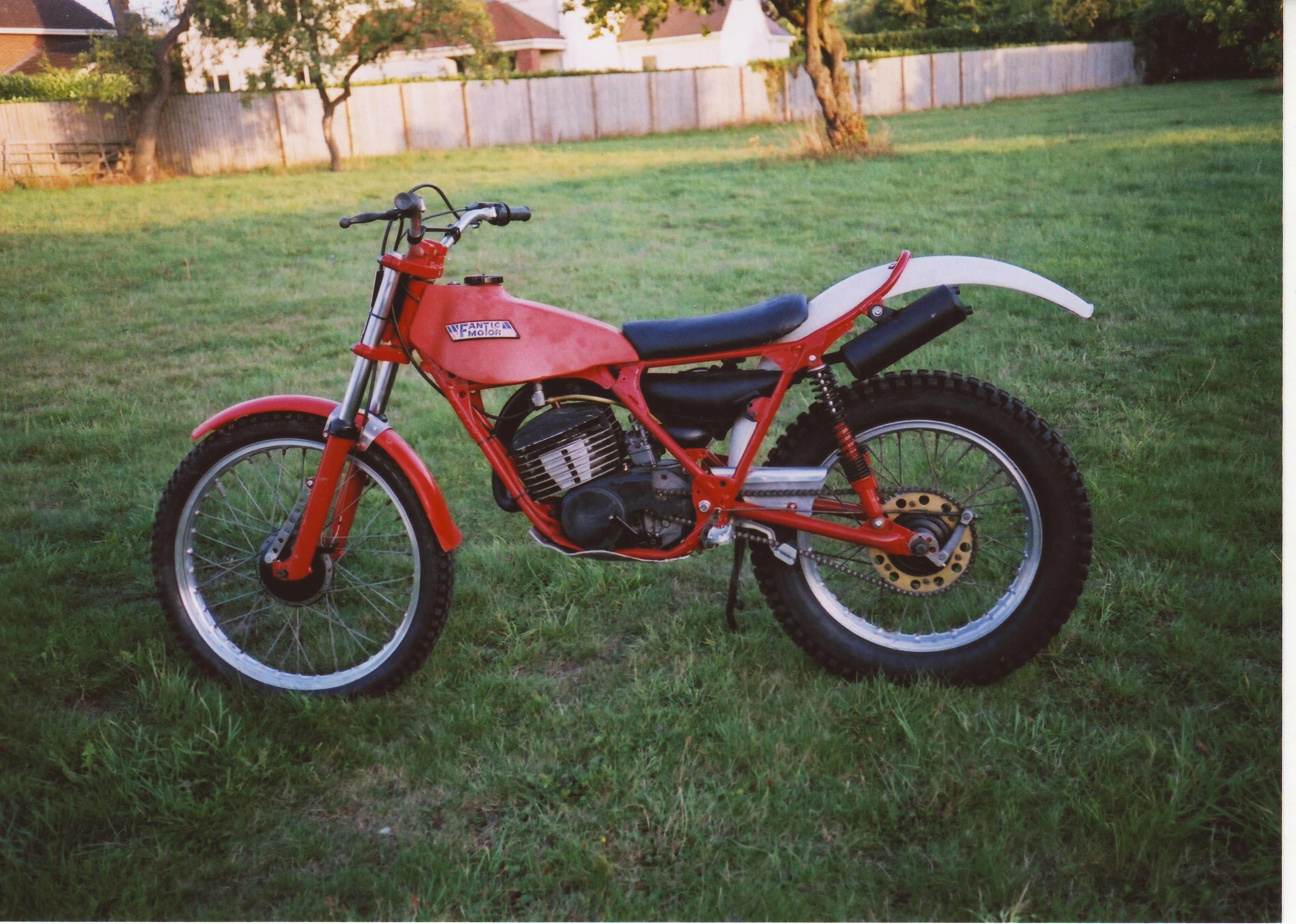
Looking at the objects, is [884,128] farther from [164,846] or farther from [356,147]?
[164,846]

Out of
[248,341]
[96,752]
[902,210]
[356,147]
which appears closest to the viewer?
[96,752]

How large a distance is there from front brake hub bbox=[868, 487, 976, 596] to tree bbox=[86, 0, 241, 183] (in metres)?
19.5

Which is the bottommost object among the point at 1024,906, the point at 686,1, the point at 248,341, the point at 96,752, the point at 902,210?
the point at 1024,906

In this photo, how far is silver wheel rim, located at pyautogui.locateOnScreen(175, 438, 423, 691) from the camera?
9.61 feet

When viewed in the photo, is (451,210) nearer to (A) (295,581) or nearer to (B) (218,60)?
(A) (295,581)

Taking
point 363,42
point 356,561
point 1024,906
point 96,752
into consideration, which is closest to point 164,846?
point 96,752

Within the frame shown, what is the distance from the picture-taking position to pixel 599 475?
114 inches

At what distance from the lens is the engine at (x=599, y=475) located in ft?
9.37

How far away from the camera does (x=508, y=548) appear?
382 cm

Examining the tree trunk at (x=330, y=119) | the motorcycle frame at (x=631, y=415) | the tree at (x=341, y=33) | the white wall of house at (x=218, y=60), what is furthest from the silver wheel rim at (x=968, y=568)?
the white wall of house at (x=218, y=60)

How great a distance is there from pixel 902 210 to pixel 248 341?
6.61 m

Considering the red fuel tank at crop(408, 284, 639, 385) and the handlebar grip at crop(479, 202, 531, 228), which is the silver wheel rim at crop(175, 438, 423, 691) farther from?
the handlebar grip at crop(479, 202, 531, 228)

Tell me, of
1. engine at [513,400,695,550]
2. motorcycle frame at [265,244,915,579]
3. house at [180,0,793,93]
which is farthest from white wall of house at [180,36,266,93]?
engine at [513,400,695,550]

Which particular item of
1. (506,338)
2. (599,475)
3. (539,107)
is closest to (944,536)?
(599,475)
